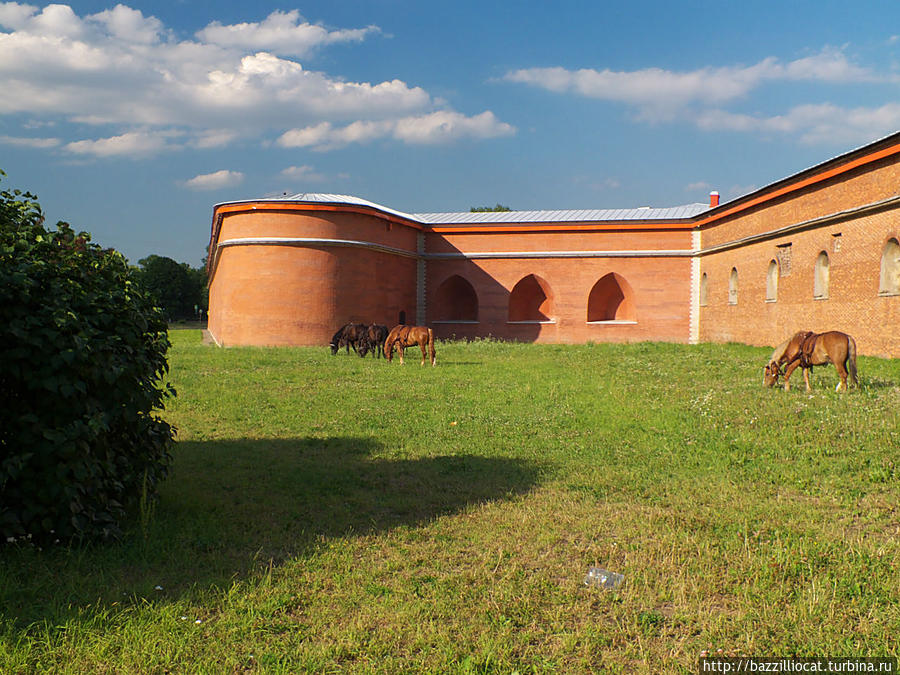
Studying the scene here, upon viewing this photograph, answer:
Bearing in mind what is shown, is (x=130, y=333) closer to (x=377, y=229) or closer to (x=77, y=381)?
(x=77, y=381)

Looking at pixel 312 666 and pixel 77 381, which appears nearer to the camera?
pixel 312 666

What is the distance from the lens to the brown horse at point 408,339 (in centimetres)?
1989

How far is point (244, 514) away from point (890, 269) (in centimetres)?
2024

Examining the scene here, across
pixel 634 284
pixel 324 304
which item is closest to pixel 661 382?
pixel 324 304

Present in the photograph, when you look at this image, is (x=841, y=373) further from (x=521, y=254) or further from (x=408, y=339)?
(x=521, y=254)

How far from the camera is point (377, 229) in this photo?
3244 cm

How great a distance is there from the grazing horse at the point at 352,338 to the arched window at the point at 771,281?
55.2 feet

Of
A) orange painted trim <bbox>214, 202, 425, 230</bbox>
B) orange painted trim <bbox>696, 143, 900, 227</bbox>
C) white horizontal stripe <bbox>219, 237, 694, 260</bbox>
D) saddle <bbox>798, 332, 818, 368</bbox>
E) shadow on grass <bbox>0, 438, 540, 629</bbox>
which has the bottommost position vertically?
shadow on grass <bbox>0, 438, 540, 629</bbox>

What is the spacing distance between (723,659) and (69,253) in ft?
17.1

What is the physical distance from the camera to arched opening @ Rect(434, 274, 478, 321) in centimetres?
3912

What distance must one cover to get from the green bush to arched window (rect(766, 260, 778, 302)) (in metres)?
26.9

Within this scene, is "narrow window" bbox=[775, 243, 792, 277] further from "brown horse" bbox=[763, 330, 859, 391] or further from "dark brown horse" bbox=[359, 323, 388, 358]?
"dark brown horse" bbox=[359, 323, 388, 358]

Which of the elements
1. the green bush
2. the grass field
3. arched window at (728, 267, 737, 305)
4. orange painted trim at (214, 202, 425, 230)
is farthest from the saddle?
orange painted trim at (214, 202, 425, 230)

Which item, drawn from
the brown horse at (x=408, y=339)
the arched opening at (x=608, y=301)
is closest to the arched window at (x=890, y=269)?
the brown horse at (x=408, y=339)
